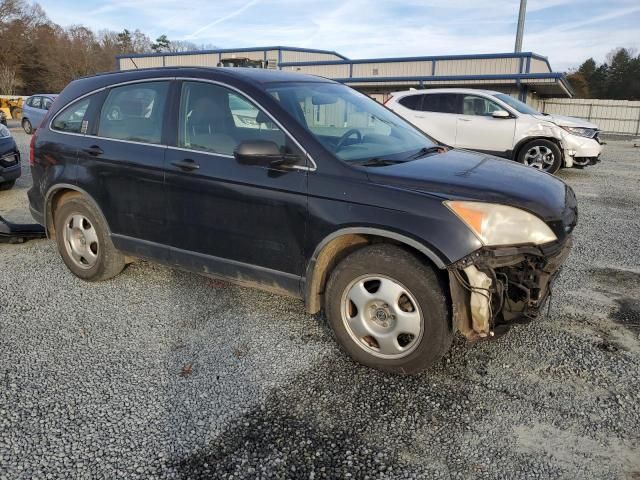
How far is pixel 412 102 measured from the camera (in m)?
11.8

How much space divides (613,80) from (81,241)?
206ft

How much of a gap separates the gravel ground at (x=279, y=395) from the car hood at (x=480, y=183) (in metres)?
1.07

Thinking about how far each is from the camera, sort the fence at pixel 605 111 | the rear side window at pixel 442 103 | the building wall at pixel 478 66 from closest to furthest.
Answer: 1. the rear side window at pixel 442 103
2. the building wall at pixel 478 66
3. the fence at pixel 605 111

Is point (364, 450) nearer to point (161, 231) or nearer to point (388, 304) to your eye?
point (388, 304)

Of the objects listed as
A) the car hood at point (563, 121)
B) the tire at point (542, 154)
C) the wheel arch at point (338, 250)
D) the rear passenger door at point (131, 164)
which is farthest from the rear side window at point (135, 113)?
the car hood at point (563, 121)

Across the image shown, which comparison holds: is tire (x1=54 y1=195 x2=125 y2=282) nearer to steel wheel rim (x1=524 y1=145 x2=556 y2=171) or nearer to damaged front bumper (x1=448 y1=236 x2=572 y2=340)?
damaged front bumper (x1=448 y1=236 x2=572 y2=340)

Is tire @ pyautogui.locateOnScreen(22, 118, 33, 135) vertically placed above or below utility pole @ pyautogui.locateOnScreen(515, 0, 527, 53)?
below

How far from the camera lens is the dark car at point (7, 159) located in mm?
8336

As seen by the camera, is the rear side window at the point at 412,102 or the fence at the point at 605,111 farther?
the fence at the point at 605,111

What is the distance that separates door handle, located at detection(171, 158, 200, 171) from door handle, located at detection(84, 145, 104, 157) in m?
0.90

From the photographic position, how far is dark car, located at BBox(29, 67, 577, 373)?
2988mm

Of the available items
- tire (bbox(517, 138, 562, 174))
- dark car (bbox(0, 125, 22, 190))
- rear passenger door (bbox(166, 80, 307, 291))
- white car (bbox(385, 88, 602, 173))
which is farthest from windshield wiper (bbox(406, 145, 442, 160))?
dark car (bbox(0, 125, 22, 190))

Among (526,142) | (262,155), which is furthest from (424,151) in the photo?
(526,142)

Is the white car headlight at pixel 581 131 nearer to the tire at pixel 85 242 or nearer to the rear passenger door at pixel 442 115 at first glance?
the rear passenger door at pixel 442 115
